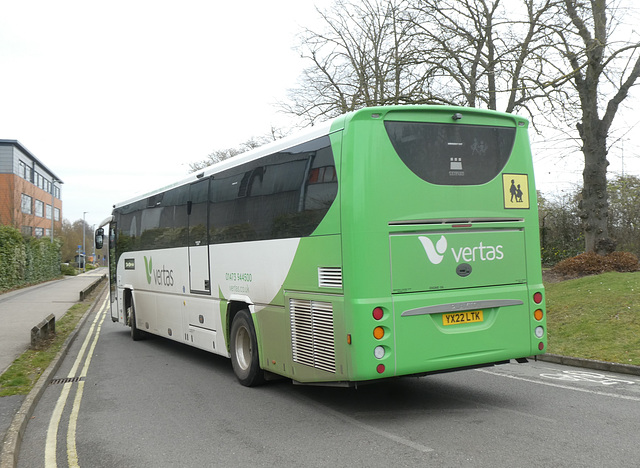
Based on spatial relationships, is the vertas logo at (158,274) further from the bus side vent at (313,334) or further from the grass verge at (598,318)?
the grass verge at (598,318)

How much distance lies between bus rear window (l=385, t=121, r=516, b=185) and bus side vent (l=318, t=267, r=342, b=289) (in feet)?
4.28

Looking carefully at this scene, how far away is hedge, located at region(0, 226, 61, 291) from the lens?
3247 cm

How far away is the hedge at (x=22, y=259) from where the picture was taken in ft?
107

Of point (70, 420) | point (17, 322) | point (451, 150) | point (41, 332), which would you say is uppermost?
point (451, 150)

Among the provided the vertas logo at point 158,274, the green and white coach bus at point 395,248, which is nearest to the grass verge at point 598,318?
the green and white coach bus at point 395,248

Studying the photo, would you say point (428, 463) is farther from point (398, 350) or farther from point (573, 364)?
point (573, 364)

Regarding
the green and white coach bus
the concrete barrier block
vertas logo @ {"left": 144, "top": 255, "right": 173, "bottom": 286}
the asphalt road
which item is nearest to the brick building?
the concrete barrier block

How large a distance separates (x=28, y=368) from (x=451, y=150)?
778 centimetres

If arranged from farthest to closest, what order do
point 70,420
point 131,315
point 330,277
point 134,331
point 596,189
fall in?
point 596,189
point 131,315
point 134,331
point 70,420
point 330,277

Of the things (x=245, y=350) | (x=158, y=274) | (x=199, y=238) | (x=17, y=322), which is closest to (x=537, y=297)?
(x=245, y=350)

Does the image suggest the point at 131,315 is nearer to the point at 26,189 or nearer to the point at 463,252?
the point at 463,252

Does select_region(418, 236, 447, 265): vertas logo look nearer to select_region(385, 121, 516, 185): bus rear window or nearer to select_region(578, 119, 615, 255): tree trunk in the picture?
select_region(385, 121, 516, 185): bus rear window

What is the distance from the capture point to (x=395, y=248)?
624 cm

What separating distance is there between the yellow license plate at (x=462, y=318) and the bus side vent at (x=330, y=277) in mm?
1166
